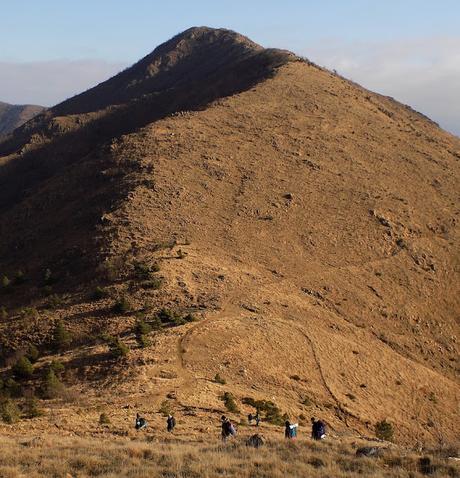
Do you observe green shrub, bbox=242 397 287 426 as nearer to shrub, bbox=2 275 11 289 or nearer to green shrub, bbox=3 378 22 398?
green shrub, bbox=3 378 22 398

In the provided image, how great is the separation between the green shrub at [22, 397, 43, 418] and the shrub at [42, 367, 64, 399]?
1.76 feet

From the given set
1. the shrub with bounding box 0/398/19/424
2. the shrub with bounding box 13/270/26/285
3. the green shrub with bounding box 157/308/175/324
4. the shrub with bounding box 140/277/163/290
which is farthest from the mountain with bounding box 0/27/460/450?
the shrub with bounding box 0/398/19/424

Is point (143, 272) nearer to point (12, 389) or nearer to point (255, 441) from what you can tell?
point (12, 389)

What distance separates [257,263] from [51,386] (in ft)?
57.0

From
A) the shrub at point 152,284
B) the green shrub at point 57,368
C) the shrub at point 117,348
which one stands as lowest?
the green shrub at point 57,368

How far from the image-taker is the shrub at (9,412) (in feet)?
70.6

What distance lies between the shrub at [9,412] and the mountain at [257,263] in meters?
1.80

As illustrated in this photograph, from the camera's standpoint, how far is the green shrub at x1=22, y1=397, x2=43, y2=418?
22328mm

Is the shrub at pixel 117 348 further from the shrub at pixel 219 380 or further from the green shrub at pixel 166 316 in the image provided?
the shrub at pixel 219 380

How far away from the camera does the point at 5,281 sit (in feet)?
126

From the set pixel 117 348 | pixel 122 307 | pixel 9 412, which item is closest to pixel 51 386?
pixel 9 412

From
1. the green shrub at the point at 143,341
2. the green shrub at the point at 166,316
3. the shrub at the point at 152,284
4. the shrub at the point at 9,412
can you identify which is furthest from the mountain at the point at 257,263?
the shrub at the point at 9,412

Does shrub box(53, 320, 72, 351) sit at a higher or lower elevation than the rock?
lower

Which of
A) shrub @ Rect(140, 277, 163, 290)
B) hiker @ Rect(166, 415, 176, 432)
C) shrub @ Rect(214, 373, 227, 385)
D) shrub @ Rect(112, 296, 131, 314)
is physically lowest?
hiker @ Rect(166, 415, 176, 432)
